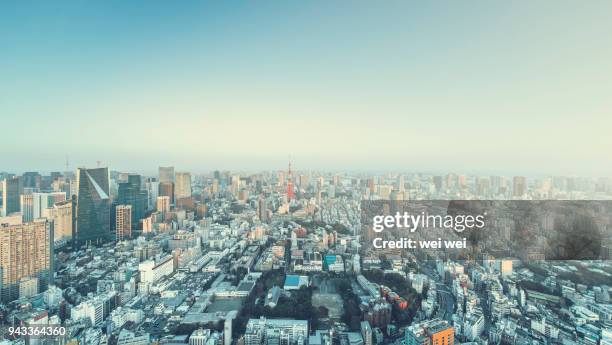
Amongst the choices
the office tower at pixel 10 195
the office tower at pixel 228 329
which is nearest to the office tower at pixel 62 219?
the office tower at pixel 10 195

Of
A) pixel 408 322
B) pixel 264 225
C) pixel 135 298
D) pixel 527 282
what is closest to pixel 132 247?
pixel 135 298

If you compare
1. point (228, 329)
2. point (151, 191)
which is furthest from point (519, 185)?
point (151, 191)

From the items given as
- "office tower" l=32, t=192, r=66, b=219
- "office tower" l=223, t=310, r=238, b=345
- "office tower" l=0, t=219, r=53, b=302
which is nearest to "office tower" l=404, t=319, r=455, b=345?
"office tower" l=223, t=310, r=238, b=345

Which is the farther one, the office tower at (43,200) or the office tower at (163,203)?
the office tower at (163,203)

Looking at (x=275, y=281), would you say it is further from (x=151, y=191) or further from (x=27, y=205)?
(x=151, y=191)

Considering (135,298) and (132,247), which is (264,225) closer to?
(132,247)

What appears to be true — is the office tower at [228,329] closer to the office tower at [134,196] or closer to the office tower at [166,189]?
the office tower at [134,196]
